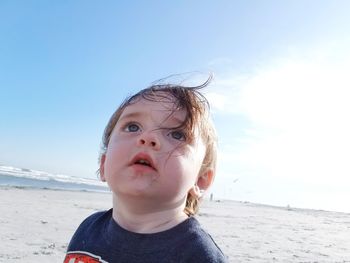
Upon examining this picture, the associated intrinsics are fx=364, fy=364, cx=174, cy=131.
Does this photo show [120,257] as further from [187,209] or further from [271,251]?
[271,251]

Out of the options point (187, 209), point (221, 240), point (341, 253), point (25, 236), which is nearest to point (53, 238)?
point (25, 236)

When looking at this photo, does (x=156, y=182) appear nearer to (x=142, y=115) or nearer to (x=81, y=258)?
(x=142, y=115)

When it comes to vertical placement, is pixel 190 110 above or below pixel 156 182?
above

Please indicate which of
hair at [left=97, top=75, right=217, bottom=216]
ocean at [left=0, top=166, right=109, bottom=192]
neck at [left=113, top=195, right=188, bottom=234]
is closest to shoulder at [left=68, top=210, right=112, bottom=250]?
neck at [left=113, top=195, right=188, bottom=234]

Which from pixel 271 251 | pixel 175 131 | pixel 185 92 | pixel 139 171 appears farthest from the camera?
pixel 271 251

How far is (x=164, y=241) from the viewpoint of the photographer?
5.36 ft

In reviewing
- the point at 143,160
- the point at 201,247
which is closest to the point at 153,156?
the point at 143,160

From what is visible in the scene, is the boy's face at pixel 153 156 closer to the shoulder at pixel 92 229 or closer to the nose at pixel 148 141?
the nose at pixel 148 141

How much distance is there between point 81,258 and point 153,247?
43cm

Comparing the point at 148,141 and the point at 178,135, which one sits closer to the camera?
the point at 148,141

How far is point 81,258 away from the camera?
5.96ft

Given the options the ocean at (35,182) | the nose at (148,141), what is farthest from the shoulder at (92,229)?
the ocean at (35,182)

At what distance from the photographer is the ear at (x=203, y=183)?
196 cm

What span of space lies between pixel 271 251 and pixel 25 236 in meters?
3.78
